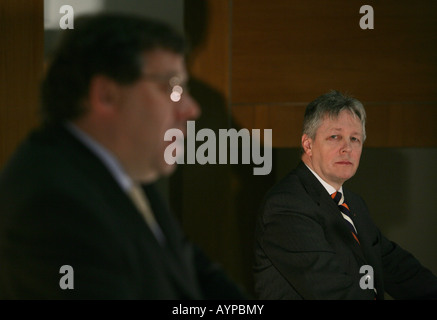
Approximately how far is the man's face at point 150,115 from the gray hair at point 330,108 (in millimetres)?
736

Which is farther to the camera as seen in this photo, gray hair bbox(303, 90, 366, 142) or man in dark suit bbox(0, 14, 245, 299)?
gray hair bbox(303, 90, 366, 142)

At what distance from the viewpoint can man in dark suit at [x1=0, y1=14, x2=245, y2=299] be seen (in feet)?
2.33

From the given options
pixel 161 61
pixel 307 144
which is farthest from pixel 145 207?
pixel 307 144

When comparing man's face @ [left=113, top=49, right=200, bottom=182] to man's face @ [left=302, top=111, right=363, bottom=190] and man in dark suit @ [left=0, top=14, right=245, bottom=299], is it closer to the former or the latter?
man in dark suit @ [left=0, top=14, right=245, bottom=299]

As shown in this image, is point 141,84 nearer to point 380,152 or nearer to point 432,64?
point 432,64

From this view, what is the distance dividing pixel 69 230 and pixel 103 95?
0.28 metres

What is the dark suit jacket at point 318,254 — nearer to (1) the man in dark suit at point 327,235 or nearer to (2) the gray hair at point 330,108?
(1) the man in dark suit at point 327,235

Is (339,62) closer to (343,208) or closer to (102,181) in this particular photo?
(343,208)

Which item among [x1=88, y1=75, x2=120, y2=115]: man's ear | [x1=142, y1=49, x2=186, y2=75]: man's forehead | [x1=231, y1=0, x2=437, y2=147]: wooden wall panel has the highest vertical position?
[x1=231, y1=0, x2=437, y2=147]: wooden wall panel

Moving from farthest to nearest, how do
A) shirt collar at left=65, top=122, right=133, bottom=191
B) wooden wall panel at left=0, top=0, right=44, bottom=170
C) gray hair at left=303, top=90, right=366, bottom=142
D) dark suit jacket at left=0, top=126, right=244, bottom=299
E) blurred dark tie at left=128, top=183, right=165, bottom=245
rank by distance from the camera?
1. wooden wall panel at left=0, top=0, right=44, bottom=170
2. gray hair at left=303, top=90, right=366, bottom=142
3. blurred dark tie at left=128, top=183, right=165, bottom=245
4. shirt collar at left=65, top=122, right=133, bottom=191
5. dark suit jacket at left=0, top=126, right=244, bottom=299

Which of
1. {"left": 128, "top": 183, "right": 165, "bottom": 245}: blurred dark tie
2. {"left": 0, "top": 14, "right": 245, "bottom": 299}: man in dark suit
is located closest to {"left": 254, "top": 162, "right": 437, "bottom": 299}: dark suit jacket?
{"left": 0, "top": 14, "right": 245, "bottom": 299}: man in dark suit

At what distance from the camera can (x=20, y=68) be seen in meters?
1.71

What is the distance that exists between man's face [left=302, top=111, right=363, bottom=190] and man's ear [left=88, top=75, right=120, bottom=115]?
874 millimetres

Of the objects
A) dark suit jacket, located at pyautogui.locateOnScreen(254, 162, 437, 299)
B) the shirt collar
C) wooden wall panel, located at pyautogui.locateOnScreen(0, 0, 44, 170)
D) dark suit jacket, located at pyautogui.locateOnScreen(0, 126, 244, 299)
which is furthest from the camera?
wooden wall panel, located at pyautogui.locateOnScreen(0, 0, 44, 170)
